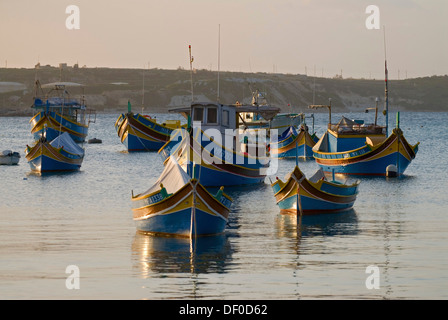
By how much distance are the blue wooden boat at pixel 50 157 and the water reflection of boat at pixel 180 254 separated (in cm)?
3130

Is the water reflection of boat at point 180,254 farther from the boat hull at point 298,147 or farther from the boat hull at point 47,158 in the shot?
the boat hull at point 298,147

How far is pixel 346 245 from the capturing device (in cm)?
3281

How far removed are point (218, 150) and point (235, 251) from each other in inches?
885

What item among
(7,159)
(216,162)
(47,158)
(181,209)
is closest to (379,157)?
(216,162)

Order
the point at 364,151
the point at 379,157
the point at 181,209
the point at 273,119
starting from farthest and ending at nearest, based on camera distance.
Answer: the point at 273,119
the point at 364,151
the point at 379,157
the point at 181,209

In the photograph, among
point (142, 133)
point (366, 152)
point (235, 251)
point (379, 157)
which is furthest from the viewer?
point (142, 133)

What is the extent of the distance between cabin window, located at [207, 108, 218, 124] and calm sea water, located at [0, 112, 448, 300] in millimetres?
5811

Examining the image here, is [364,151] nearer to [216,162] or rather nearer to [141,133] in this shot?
[216,162]

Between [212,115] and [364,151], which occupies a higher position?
[212,115]

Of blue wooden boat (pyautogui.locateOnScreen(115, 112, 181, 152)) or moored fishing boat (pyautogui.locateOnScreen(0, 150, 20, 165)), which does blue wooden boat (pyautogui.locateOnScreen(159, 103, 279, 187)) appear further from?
blue wooden boat (pyautogui.locateOnScreen(115, 112, 181, 152))

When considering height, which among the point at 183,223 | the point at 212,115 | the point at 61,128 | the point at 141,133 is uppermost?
the point at 212,115

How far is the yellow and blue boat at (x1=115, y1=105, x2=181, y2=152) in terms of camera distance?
98562 millimetres

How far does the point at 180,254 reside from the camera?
1190 inches
